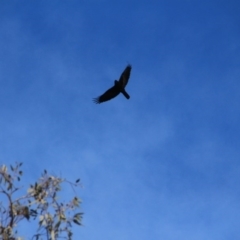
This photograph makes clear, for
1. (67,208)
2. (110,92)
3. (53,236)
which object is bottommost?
(53,236)

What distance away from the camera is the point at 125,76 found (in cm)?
1513

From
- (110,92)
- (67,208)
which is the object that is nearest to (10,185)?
(67,208)

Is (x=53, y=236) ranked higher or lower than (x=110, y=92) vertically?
lower

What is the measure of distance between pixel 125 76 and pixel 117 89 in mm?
478

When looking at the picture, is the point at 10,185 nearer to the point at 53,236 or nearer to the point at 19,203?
the point at 19,203

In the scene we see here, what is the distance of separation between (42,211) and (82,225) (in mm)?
803

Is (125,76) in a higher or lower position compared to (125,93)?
higher

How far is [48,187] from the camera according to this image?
365 inches

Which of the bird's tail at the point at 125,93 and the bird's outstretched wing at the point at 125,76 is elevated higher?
the bird's outstretched wing at the point at 125,76

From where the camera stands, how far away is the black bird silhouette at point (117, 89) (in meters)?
15.1

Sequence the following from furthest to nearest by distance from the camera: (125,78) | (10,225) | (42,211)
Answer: (125,78) → (42,211) → (10,225)

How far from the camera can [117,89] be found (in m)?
15.2

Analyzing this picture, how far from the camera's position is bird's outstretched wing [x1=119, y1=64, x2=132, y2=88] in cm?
1508

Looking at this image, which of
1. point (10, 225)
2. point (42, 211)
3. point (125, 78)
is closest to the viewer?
point (10, 225)
